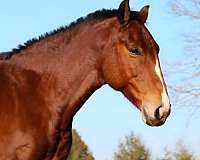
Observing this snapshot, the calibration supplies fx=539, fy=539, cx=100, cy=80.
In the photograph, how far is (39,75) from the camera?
6629 mm

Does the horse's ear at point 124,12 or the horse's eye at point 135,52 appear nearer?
the horse's eye at point 135,52

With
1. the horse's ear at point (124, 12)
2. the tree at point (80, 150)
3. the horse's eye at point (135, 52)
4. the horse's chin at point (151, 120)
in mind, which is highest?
the horse's ear at point (124, 12)

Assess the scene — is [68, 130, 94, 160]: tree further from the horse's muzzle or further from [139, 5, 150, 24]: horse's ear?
the horse's muzzle

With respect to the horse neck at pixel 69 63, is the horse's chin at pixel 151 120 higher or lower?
lower

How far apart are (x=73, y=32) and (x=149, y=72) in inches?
48.6

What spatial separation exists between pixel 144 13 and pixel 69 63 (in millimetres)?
1182

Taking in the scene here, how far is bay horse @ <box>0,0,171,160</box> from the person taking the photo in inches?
242

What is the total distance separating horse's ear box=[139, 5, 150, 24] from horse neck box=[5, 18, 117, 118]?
44cm

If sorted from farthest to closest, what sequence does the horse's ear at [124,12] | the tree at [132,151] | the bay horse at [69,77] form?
1. the tree at [132,151]
2. the horse's ear at [124,12]
3. the bay horse at [69,77]

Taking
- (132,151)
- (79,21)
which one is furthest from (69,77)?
(132,151)

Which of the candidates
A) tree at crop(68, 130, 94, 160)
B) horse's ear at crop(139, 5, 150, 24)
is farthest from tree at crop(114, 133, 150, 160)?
horse's ear at crop(139, 5, 150, 24)

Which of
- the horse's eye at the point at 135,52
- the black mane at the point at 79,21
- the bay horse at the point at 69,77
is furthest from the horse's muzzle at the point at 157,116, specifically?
the black mane at the point at 79,21

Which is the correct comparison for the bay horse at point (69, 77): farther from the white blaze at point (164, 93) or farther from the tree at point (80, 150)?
the tree at point (80, 150)

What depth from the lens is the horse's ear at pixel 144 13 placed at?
22.2 ft
